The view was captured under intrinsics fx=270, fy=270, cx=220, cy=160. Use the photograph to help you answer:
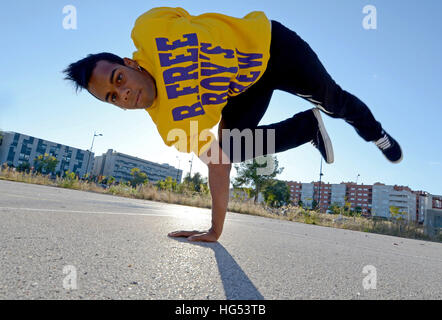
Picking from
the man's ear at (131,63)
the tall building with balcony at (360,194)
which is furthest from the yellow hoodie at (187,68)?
the tall building with balcony at (360,194)

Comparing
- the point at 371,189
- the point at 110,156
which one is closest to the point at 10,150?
the point at 110,156

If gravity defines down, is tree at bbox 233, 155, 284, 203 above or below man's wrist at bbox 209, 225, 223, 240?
above

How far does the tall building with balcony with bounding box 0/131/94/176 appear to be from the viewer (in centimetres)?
6462

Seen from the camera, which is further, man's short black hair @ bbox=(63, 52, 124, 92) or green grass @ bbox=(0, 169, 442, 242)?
green grass @ bbox=(0, 169, 442, 242)

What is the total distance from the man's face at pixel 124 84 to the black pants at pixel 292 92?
56 centimetres

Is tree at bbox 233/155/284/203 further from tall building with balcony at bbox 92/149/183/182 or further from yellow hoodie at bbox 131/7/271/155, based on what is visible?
tall building with balcony at bbox 92/149/183/182

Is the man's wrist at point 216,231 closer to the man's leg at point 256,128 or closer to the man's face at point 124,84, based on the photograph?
the man's leg at point 256,128

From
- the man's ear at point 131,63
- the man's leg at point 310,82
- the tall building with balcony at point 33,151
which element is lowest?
the man's ear at point 131,63

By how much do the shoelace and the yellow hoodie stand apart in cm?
149

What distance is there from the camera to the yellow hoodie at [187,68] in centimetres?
129

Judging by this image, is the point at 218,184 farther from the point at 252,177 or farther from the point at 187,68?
the point at 252,177

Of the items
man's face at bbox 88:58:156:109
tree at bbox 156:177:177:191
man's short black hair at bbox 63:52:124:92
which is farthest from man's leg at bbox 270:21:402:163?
tree at bbox 156:177:177:191

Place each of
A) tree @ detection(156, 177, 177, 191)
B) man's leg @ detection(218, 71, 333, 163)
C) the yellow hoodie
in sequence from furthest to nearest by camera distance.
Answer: tree @ detection(156, 177, 177, 191) → man's leg @ detection(218, 71, 333, 163) → the yellow hoodie
